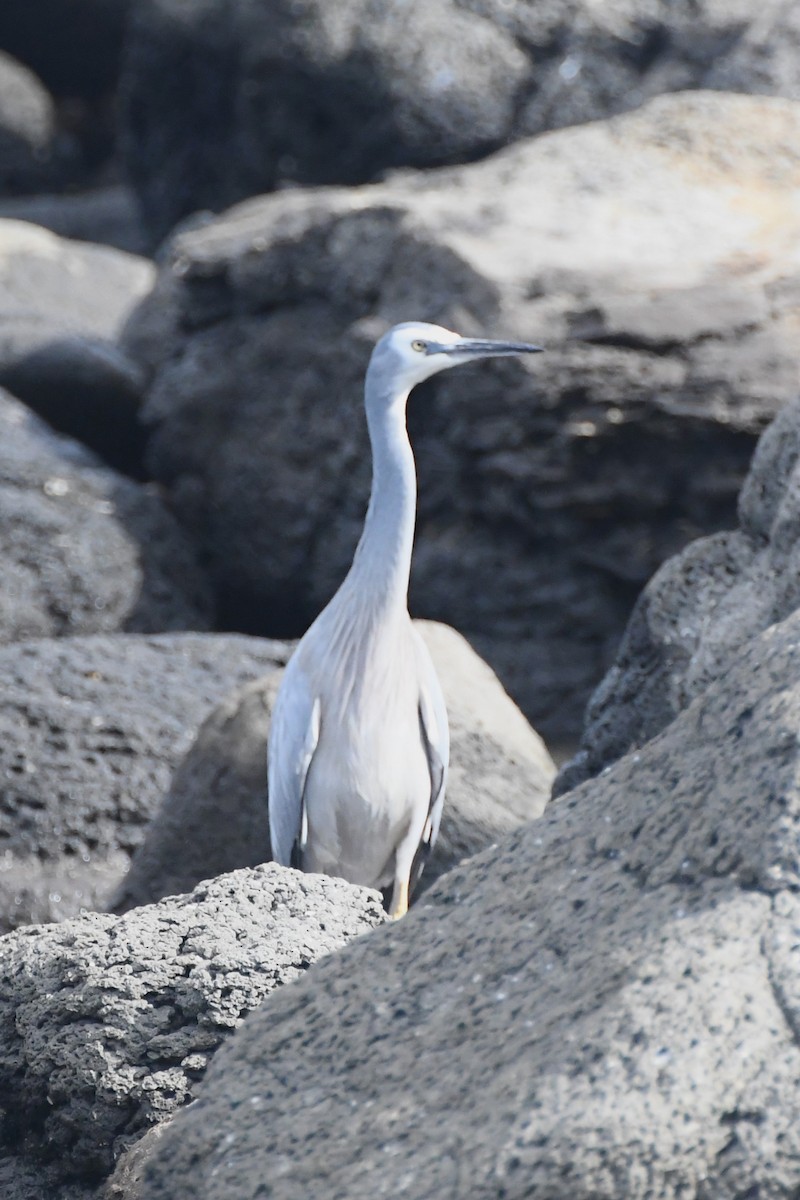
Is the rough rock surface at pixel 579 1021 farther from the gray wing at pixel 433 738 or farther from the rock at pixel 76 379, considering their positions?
the rock at pixel 76 379

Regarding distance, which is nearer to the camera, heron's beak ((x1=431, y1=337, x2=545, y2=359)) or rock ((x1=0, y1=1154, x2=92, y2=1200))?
rock ((x1=0, y1=1154, x2=92, y2=1200))

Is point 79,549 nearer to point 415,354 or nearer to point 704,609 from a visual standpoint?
point 415,354

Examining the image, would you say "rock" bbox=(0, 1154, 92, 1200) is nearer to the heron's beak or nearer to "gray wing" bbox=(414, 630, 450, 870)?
"gray wing" bbox=(414, 630, 450, 870)

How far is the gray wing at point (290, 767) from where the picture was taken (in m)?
4.96

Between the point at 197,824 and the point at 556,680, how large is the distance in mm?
2474

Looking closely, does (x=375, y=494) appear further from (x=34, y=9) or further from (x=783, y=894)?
(x=34, y=9)

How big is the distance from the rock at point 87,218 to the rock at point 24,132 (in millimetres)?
680

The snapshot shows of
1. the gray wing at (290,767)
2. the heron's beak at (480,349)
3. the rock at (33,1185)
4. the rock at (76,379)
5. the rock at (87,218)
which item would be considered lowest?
the rock at (87,218)

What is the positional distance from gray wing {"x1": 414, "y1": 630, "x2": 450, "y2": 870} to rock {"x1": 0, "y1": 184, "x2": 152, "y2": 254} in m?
10.0

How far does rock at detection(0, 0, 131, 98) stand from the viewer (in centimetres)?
1633

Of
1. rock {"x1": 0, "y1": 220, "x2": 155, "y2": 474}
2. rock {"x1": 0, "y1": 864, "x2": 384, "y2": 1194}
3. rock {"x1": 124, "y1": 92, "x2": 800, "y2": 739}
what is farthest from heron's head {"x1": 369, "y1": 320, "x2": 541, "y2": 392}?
rock {"x1": 0, "y1": 220, "x2": 155, "y2": 474}

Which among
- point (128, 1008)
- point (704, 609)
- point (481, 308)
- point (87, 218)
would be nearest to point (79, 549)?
point (481, 308)

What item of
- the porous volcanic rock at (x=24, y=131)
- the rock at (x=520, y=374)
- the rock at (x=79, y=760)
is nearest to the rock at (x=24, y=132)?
the porous volcanic rock at (x=24, y=131)

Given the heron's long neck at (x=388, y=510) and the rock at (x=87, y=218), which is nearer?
the heron's long neck at (x=388, y=510)
